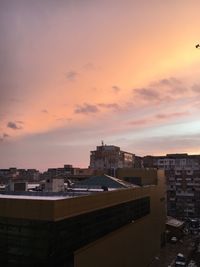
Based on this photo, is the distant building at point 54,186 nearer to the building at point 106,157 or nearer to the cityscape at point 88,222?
the cityscape at point 88,222

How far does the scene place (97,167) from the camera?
147m

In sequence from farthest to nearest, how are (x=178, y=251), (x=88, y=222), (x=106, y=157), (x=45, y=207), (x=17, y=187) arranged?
1. (x=106, y=157)
2. (x=178, y=251)
3. (x=17, y=187)
4. (x=88, y=222)
5. (x=45, y=207)

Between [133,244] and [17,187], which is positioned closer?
[17,187]

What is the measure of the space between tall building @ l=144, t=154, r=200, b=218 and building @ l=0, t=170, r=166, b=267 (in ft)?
215

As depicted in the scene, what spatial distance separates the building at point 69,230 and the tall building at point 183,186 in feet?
215

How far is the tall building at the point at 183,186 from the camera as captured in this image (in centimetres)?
11238

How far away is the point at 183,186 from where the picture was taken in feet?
379

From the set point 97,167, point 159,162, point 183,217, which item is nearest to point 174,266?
point 183,217

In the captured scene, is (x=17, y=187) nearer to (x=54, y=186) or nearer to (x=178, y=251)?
(x=54, y=186)

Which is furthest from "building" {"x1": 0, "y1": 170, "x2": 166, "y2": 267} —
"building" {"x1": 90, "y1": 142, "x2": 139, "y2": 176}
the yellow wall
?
"building" {"x1": 90, "y1": 142, "x2": 139, "y2": 176}

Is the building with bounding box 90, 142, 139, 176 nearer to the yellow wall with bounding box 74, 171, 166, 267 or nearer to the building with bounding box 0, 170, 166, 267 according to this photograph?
the yellow wall with bounding box 74, 171, 166, 267

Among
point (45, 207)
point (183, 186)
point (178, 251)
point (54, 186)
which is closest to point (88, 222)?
point (45, 207)

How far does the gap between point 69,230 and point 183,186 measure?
291 feet

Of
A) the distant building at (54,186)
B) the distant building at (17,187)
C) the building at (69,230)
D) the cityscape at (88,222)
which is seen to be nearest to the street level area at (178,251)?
the cityscape at (88,222)
